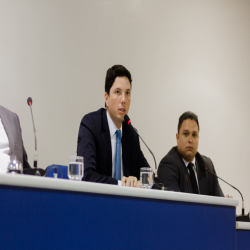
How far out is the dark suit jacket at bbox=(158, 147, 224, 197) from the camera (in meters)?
3.17

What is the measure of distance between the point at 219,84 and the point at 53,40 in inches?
84.9

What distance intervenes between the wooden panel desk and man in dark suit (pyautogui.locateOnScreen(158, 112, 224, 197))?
3.95ft

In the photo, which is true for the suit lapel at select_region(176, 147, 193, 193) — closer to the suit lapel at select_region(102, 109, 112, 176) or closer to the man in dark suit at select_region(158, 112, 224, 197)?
the man in dark suit at select_region(158, 112, 224, 197)

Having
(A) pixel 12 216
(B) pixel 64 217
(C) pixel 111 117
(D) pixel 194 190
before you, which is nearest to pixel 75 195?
(B) pixel 64 217

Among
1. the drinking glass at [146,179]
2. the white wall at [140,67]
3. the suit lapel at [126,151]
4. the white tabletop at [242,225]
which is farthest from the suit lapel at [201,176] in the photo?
the drinking glass at [146,179]

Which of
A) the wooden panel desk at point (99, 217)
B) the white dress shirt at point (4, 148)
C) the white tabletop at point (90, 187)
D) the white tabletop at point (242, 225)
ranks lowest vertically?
the white tabletop at point (242, 225)

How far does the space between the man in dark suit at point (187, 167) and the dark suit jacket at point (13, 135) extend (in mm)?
1161

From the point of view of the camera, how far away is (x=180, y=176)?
326 cm

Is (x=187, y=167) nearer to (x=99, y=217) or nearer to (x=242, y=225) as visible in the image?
(x=242, y=225)

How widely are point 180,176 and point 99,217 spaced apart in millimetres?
1859

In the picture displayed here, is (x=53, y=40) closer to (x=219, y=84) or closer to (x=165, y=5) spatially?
(x=165, y=5)

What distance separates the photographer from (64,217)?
1.37 metres

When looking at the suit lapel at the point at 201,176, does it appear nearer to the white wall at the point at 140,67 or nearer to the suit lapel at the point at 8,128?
the white wall at the point at 140,67

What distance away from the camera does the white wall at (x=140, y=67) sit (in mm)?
3473
